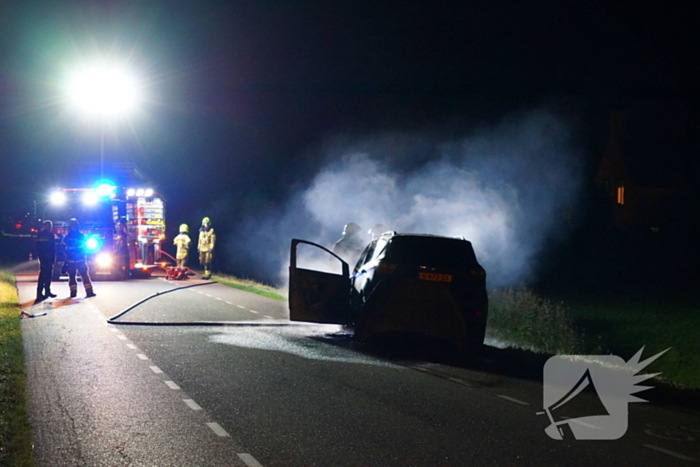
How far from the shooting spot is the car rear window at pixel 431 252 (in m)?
12.7

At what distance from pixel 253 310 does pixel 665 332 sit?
9234mm

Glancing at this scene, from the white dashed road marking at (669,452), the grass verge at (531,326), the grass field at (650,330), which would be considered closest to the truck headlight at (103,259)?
the grass verge at (531,326)

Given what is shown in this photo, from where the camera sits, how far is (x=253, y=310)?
1936 cm

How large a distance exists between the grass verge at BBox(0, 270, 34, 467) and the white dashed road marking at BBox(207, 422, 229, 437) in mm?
A: 1553

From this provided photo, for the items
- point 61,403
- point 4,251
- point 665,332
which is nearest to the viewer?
point 61,403

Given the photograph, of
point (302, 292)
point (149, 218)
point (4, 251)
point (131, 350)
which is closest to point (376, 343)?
point (302, 292)

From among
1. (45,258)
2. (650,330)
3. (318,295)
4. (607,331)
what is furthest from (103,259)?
(650,330)

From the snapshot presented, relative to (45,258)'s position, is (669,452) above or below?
below

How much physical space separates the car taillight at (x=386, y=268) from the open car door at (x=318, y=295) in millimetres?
1321

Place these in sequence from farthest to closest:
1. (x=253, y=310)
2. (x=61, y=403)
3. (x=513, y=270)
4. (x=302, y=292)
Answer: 1. (x=513, y=270)
2. (x=253, y=310)
3. (x=302, y=292)
4. (x=61, y=403)

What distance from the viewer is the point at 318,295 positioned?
13.9 meters

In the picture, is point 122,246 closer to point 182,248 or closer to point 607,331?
point 182,248

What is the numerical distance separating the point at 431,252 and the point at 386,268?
86 centimetres

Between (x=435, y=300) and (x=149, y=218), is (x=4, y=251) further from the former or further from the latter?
(x=435, y=300)
